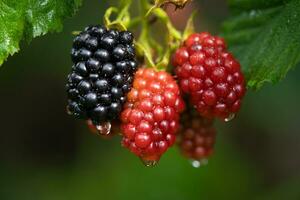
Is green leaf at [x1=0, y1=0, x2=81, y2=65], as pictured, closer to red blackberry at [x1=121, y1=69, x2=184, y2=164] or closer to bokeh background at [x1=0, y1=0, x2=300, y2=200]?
red blackberry at [x1=121, y1=69, x2=184, y2=164]

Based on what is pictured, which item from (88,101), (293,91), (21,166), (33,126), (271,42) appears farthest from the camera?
(33,126)

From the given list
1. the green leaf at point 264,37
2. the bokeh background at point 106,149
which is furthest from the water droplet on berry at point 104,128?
the bokeh background at point 106,149

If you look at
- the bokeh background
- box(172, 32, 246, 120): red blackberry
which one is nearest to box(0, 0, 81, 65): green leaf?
box(172, 32, 246, 120): red blackberry

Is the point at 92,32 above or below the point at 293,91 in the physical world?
above

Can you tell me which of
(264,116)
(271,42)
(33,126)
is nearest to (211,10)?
(264,116)

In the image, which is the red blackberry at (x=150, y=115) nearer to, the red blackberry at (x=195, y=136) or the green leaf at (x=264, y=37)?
the red blackberry at (x=195, y=136)

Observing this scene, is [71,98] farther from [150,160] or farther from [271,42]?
[271,42]
